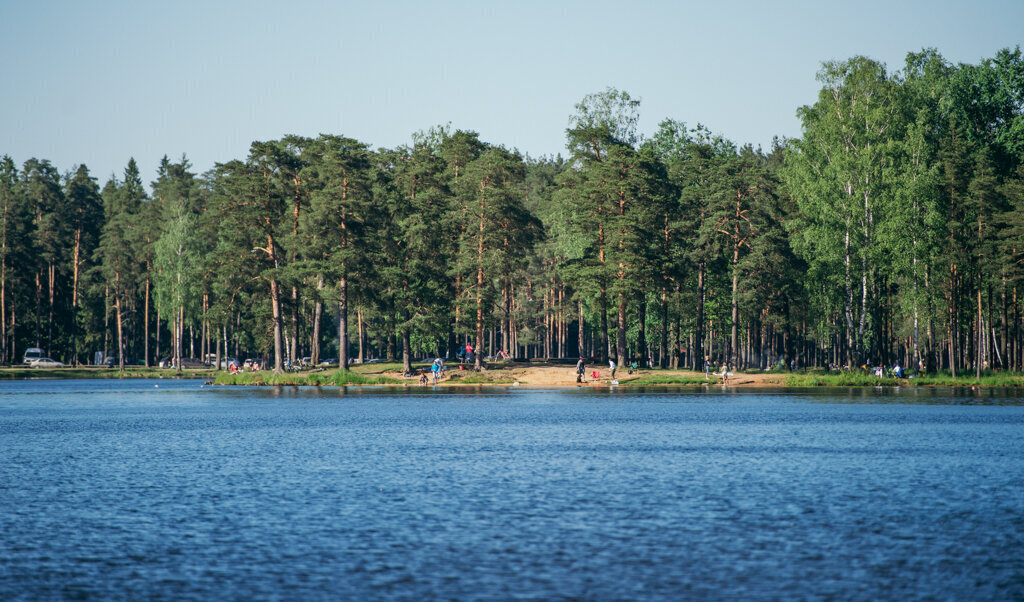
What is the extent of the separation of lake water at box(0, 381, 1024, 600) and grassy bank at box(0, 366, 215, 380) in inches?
2663

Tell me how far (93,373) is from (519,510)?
336 feet

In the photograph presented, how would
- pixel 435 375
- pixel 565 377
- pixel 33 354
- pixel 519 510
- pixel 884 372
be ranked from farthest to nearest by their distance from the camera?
pixel 33 354, pixel 435 375, pixel 565 377, pixel 884 372, pixel 519 510

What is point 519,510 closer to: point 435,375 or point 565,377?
point 565,377

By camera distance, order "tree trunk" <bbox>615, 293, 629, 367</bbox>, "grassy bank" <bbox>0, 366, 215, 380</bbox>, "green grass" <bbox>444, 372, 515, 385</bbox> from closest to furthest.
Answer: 1. "tree trunk" <bbox>615, 293, 629, 367</bbox>
2. "green grass" <bbox>444, 372, 515, 385</bbox>
3. "grassy bank" <bbox>0, 366, 215, 380</bbox>

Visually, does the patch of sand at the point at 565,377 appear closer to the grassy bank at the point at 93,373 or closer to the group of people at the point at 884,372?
the group of people at the point at 884,372

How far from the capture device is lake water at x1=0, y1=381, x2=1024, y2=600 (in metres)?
15.8

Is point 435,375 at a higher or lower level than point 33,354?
lower

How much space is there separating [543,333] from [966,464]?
4075 inches

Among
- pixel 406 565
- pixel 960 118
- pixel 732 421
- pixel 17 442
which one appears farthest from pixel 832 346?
pixel 406 565

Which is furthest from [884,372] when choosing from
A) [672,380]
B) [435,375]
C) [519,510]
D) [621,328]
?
[519,510]

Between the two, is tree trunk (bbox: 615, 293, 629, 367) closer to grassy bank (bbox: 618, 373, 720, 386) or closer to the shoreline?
the shoreline

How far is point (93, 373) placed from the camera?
112 m

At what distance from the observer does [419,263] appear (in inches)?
3346

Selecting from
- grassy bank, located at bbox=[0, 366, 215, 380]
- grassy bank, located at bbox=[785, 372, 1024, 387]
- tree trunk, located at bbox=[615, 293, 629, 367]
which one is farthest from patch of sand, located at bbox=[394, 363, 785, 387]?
grassy bank, located at bbox=[0, 366, 215, 380]
